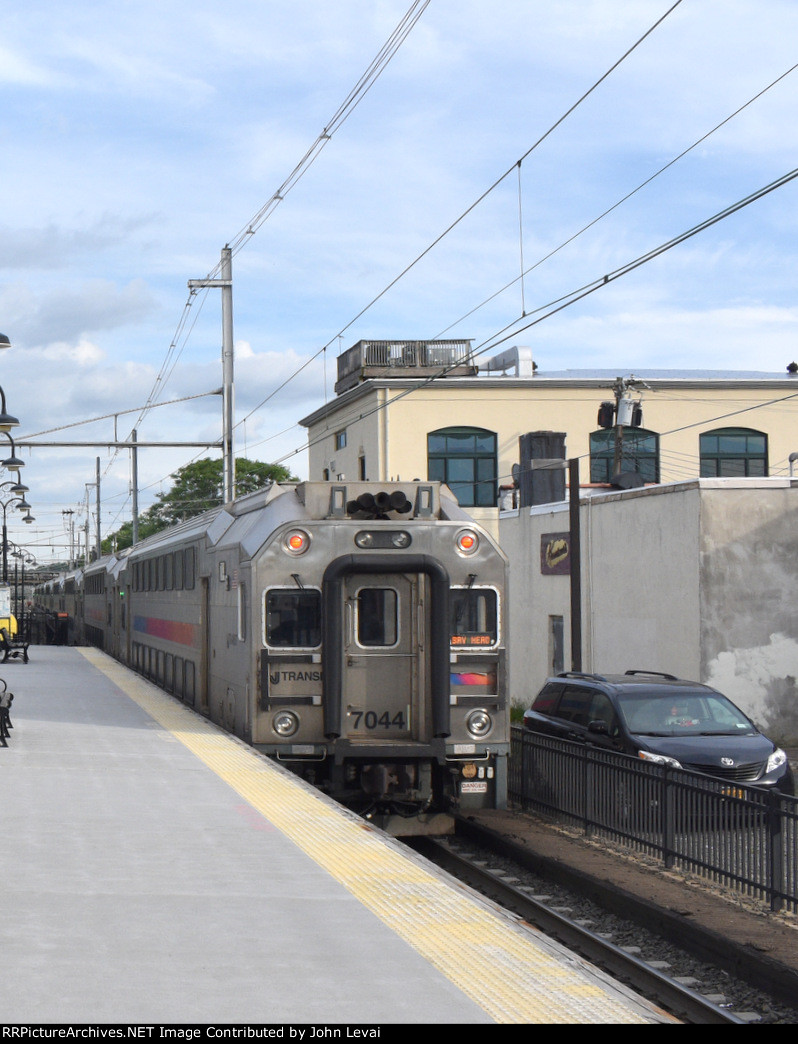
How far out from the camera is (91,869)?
27.0 feet

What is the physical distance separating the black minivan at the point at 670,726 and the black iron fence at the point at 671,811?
0.65 meters

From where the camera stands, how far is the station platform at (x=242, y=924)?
5.45 metres

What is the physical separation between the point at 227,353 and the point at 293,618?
19309mm

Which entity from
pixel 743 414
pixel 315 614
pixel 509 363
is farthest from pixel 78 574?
pixel 315 614

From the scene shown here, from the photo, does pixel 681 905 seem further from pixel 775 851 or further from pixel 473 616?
pixel 473 616

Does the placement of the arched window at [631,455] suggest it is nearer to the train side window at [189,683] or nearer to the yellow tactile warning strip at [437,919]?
the train side window at [189,683]

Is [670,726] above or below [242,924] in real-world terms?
above

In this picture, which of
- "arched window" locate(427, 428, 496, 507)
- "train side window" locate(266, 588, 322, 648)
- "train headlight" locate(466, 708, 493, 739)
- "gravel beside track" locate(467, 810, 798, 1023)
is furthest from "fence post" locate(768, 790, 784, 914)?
"arched window" locate(427, 428, 496, 507)

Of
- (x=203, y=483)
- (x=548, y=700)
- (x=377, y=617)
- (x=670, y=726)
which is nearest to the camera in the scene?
(x=377, y=617)

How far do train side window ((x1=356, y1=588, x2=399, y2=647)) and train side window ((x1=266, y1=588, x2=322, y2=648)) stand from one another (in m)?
0.42

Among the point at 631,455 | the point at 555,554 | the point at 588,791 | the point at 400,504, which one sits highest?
the point at 631,455

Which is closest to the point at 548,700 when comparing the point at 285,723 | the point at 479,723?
the point at 479,723

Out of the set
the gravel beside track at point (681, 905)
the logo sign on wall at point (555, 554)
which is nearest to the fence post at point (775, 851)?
the gravel beside track at point (681, 905)

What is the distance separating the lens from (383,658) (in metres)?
13.2
